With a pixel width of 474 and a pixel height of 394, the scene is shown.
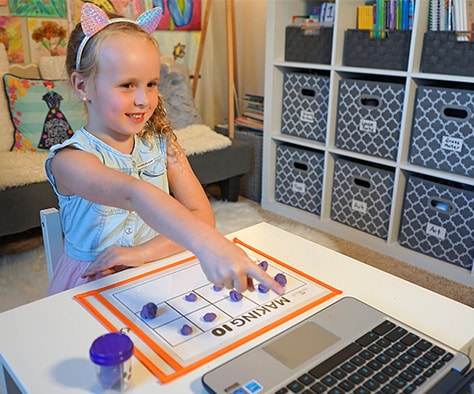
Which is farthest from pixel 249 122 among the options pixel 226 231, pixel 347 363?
pixel 347 363

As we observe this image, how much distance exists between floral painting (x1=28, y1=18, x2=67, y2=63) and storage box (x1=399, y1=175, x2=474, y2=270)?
181cm

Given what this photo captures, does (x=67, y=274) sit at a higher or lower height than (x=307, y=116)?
lower

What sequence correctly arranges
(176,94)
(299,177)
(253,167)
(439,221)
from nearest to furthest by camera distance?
(439,221)
(299,177)
(176,94)
(253,167)

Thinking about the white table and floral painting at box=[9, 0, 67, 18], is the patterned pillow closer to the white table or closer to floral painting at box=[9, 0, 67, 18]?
floral painting at box=[9, 0, 67, 18]

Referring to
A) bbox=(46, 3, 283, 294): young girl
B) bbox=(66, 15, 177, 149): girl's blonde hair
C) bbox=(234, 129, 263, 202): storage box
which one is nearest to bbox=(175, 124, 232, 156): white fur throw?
bbox=(234, 129, 263, 202): storage box

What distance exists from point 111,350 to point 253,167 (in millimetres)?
2204

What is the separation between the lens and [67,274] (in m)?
1.02

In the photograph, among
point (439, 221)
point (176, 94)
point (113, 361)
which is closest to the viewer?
point (113, 361)

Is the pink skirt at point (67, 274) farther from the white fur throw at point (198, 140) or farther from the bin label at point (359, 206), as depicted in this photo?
the bin label at point (359, 206)

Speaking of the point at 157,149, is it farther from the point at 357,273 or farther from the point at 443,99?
the point at 443,99

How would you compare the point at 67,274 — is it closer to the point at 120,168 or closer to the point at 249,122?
the point at 120,168

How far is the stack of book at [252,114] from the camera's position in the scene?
2.71 metres

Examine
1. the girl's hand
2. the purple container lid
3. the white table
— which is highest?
the girl's hand

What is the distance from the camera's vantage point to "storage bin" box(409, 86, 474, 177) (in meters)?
1.79
